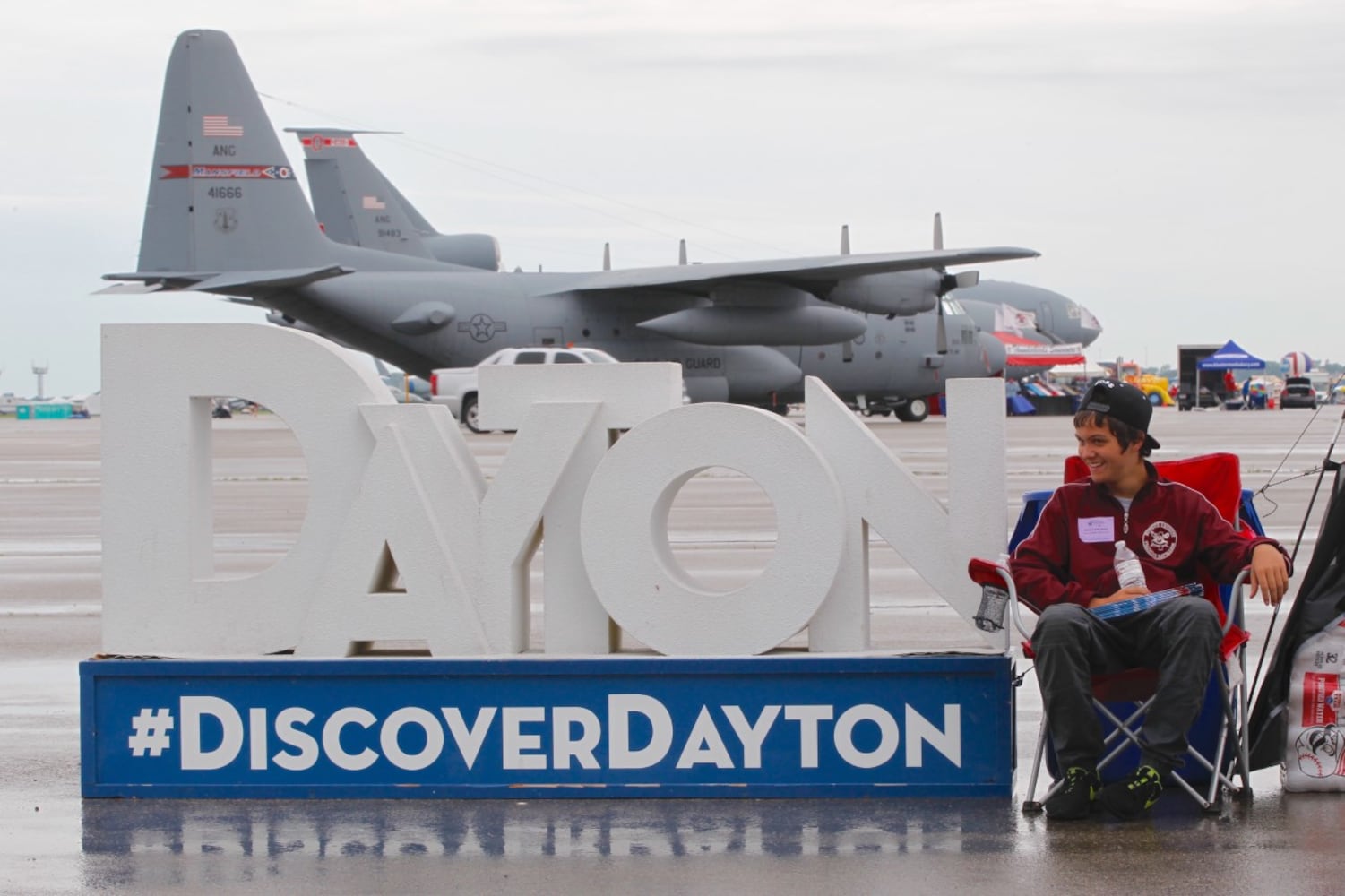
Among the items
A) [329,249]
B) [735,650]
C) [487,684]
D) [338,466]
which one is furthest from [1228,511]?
[329,249]

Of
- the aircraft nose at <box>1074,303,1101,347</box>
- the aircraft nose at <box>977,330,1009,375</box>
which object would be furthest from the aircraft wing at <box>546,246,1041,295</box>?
the aircraft nose at <box>1074,303,1101,347</box>

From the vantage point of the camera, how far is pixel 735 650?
16.9 ft

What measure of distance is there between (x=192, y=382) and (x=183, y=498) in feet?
1.26

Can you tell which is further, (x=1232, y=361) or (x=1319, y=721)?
(x=1232, y=361)

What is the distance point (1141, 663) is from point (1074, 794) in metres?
0.45

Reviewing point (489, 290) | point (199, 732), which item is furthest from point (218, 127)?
point (199, 732)

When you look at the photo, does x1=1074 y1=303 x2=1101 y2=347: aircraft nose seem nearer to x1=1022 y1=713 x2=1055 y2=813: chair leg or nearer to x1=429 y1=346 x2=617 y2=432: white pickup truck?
x1=429 y1=346 x2=617 y2=432: white pickup truck

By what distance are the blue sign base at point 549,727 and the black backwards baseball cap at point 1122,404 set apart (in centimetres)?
83

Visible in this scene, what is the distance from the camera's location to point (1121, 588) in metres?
4.92

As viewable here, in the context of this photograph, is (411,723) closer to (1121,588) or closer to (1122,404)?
(1121,588)

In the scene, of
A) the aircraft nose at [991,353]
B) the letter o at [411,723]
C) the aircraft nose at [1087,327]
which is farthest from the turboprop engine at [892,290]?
the letter o at [411,723]

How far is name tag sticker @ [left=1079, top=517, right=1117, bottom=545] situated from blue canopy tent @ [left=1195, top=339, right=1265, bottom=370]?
72.8 meters

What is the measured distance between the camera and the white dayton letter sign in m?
5.20

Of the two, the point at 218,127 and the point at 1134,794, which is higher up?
the point at 218,127
